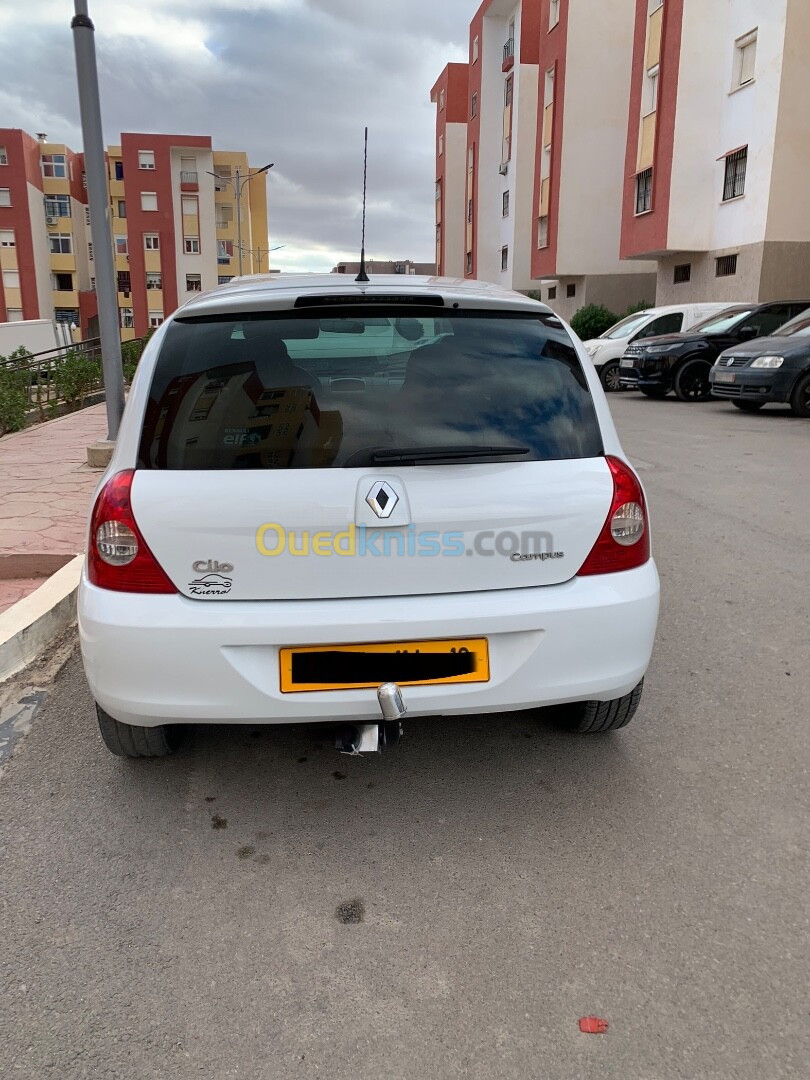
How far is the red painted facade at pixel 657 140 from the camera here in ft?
88.6

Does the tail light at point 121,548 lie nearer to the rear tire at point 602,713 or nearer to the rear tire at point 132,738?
the rear tire at point 132,738

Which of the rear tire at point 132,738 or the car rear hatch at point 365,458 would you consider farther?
the rear tire at point 132,738

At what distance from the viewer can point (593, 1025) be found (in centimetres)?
199

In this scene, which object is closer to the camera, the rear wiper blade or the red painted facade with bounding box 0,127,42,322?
the rear wiper blade

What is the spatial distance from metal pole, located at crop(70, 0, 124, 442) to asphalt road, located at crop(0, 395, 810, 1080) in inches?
188

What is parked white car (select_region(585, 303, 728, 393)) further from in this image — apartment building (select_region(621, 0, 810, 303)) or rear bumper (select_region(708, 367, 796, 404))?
apartment building (select_region(621, 0, 810, 303))

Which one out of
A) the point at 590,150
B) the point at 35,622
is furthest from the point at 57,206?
the point at 35,622

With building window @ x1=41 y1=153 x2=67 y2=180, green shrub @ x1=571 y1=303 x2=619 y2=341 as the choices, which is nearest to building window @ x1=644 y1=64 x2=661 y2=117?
green shrub @ x1=571 y1=303 x2=619 y2=341

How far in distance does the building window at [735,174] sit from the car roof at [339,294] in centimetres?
2594

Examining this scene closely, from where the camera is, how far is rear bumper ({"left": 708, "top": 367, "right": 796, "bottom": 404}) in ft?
42.7

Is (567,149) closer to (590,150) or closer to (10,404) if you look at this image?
(590,150)

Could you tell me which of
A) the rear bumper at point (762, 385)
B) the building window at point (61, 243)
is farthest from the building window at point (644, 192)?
the building window at point (61, 243)

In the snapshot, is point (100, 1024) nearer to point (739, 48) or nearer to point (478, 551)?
point (478, 551)

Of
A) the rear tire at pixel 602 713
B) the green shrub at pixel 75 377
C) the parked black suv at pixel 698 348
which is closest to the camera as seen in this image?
the rear tire at pixel 602 713
